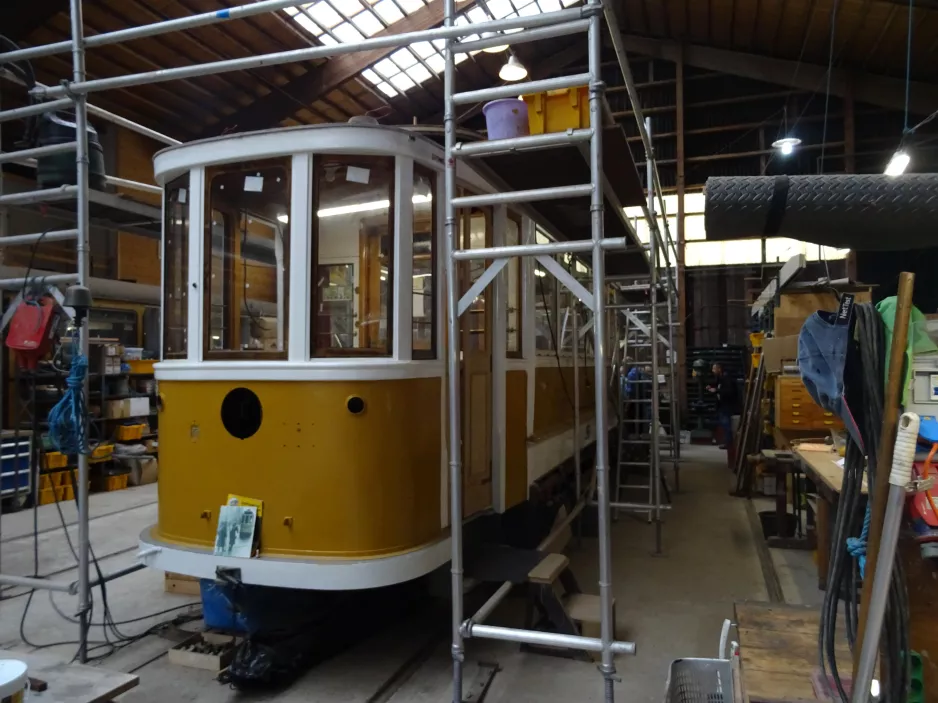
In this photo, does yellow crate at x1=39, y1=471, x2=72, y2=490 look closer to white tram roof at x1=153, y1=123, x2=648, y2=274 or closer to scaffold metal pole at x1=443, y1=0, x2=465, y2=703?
white tram roof at x1=153, y1=123, x2=648, y2=274

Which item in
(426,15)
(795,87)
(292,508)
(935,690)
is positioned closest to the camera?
(935,690)

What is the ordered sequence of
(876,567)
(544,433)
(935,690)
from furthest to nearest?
(544,433) → (935,690) → (876,567)

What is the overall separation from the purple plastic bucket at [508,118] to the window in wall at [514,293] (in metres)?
1.38

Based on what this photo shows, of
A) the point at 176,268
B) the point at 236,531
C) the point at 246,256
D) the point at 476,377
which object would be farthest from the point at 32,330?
the point at 476,377

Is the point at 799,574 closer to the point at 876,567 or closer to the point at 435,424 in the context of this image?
the point at 435,424

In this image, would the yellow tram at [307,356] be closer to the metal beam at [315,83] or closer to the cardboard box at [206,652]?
the cardboard box at [206,652]

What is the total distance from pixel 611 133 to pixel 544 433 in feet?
7.74

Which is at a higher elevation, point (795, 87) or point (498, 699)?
point (795, 87)

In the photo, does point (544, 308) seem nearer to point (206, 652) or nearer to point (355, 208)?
point (355, 208)

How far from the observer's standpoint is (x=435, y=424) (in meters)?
3.56

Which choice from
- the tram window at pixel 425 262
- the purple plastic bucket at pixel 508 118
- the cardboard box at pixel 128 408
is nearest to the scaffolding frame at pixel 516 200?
the purple plastic bucket at pixel 508 118

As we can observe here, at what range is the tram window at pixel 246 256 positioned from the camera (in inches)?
134

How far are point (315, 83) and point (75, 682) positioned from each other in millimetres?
11032

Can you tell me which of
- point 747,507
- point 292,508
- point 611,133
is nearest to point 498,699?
point 292,508
